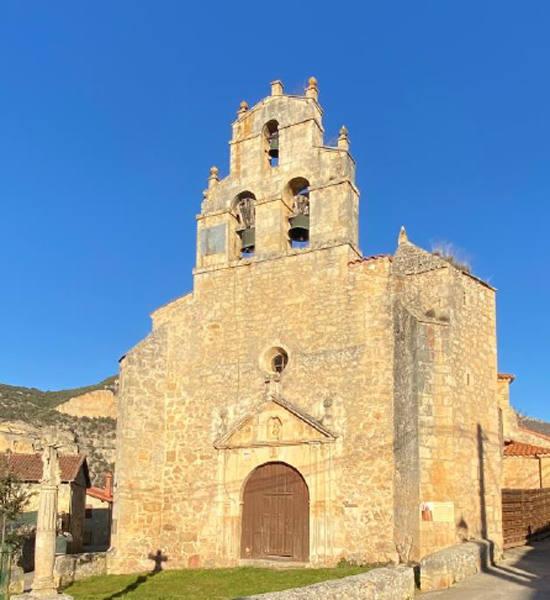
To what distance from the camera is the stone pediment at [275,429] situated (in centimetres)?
1545

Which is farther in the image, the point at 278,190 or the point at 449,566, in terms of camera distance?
the point at 278,190

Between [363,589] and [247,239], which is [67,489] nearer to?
[247,239]

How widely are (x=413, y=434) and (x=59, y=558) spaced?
7.78 m

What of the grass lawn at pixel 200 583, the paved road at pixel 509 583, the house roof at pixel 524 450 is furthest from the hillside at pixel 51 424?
the paved road at pixel 509 583

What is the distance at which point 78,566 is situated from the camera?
50.2 feet

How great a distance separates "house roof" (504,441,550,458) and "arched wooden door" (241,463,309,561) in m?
7.49

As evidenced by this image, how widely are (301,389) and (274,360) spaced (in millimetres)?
1164

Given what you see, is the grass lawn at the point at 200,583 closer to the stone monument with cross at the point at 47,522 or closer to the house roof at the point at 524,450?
the stone monument with cross at the point at 47,522

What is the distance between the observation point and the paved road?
10.4 m

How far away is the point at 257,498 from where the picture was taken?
16031 mm

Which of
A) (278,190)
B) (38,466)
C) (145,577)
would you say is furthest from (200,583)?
(38,466)

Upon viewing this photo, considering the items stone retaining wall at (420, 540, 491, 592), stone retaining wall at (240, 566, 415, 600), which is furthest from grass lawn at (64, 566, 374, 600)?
stone retaining wall at (240, 566, 415, 600)

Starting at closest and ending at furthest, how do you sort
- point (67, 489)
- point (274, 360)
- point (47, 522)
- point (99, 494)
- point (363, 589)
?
point (363, 589), point (47, 522), point (274, 360), point (67, 489), point (99, 494)

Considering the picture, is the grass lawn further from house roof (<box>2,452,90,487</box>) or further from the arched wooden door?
house roof (<box>2,452,90,487</box>)
